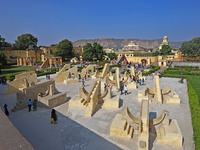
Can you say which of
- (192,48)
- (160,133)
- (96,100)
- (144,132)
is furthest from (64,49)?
(144,132)

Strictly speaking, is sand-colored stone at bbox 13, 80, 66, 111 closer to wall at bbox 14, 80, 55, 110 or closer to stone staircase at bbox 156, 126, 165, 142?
wall at bbox 14, 80, 55, 110

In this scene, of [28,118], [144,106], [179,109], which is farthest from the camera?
[179,109]

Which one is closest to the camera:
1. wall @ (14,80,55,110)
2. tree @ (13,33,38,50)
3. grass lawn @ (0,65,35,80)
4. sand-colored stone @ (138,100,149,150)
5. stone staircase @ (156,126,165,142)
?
sand-colored stone @ (138,100,149,150)

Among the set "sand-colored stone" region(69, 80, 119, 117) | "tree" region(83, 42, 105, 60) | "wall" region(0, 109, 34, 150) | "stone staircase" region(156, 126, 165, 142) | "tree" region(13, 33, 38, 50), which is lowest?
"stone staircase" region(156, 126, 165, 142)

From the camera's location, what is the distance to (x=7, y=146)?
266cm

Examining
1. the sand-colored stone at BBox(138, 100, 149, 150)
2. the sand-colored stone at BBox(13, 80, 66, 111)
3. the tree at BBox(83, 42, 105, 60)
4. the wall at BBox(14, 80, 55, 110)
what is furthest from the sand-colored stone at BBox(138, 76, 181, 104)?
the tree at BBox(83, 42, 105, 60)

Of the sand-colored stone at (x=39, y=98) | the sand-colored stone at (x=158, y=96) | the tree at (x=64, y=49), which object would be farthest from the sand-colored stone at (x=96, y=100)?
the tree at (x=64, y=49)

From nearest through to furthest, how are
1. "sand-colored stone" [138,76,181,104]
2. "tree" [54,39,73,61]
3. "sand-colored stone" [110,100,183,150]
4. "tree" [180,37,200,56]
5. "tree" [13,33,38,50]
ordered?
1. "sand-colored stone" [110,100,183,150]
2. "sand-colored stone" [138,76,181,104]
3. "tree" [180,37,200,56]
4. "tree" [54,39,73,61]
5. "tree" [13,33,38,50]

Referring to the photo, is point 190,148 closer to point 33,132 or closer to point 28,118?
point 33,132

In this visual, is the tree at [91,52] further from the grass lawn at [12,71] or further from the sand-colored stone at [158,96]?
the sand-colored stone at [158,96]

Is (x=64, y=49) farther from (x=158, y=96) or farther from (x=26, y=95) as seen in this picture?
(x=158, y=96)

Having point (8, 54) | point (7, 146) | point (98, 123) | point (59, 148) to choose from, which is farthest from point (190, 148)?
point (8, 54)

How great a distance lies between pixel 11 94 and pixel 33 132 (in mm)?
8805

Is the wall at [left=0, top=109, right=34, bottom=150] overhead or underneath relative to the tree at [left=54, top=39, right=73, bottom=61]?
underneath
